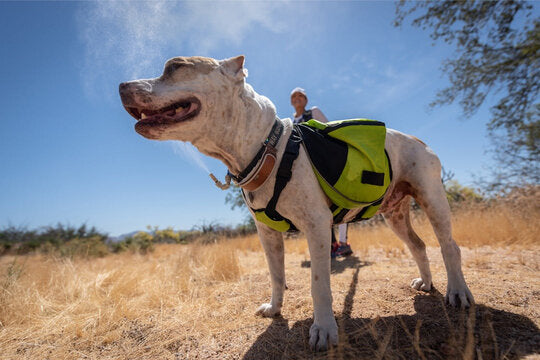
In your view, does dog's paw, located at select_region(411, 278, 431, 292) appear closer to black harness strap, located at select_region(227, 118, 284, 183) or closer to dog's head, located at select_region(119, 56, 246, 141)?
black harness strap, located at select_region(227, 118, 284, 183)

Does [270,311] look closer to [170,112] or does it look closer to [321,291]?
[321,291]

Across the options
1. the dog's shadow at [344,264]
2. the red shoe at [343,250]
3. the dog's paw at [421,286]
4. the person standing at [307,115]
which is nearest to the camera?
the dog's paw at [421,286]

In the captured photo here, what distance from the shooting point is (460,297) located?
227 centimetres

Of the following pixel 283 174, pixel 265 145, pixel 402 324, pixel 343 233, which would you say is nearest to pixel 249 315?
pixel 402 324

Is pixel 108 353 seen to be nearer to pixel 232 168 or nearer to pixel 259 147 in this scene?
pixel 232 168

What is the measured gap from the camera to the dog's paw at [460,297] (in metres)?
2.23

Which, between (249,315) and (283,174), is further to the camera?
(249,315)

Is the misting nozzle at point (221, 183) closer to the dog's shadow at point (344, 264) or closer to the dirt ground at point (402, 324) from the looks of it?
the dirt ground at point (402, 324)

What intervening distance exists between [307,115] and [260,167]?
3.18m

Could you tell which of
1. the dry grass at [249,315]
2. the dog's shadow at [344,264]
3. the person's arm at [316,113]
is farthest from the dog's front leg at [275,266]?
the person's arm at [316,113]

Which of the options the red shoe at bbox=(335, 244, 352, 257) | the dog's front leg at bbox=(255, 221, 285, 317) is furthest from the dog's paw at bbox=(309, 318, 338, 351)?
the red shoe at bbox=(335, 244, 352, 257)

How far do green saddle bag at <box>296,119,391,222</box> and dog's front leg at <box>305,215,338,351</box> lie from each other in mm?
298

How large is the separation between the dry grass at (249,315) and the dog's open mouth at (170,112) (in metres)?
1.59

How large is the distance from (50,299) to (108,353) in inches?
72.4
